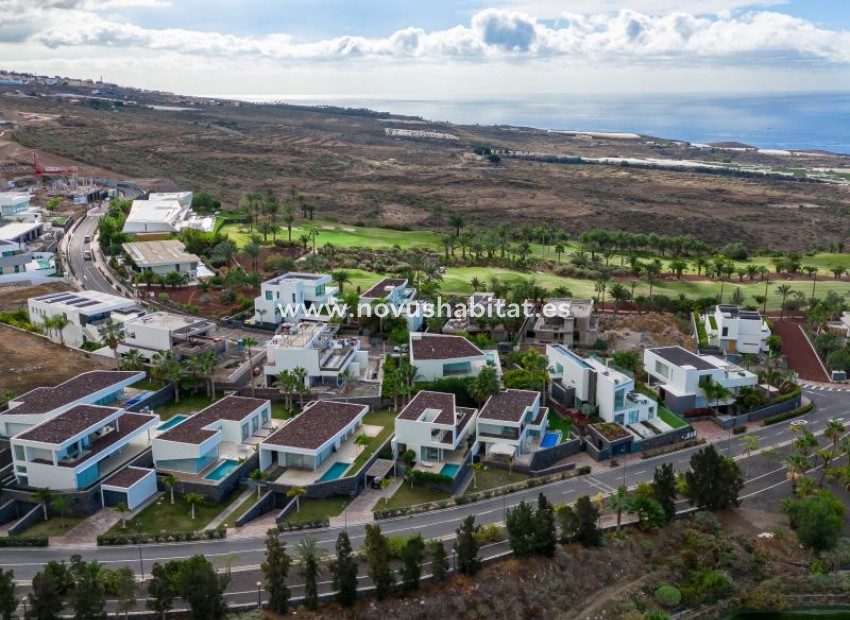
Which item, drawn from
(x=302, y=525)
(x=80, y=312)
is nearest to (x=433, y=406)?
(x=302, y=525)

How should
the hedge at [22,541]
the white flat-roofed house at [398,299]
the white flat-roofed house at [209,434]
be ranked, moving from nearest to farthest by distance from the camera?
1. the hedge at [22,541]
2. the white flat-roofed house at [209,434]
3. the white flat-roofed house at [398,299]

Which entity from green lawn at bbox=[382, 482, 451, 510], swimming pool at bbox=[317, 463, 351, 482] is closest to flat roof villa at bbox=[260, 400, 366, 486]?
swimming pool at bbox=[317, 463, 351, 482]

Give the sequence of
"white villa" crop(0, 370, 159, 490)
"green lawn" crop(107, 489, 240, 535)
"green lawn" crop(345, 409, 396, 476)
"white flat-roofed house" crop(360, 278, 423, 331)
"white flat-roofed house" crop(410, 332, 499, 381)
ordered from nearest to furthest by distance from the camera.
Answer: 1. "green lawn" crop(107, 489, 240, 535)
2. "white villa" crop(0, 370, 159, 490)
3. "green lawn" crop(345, 409, 396, 476)
4. "white flat-roofed house" crop(410, 332, 499, 381)
5. "white flat-roofed house" crop(360, 278, 423, 331)

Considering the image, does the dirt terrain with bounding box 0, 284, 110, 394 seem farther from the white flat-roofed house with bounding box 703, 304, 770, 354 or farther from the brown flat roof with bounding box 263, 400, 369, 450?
the white flat-roofed house with bounding box 703, 304, 770, 354

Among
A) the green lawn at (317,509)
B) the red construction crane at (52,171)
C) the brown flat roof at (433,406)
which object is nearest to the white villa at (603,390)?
the brown flat roof at (433,406)

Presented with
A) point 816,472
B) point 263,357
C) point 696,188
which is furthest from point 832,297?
point 696,188

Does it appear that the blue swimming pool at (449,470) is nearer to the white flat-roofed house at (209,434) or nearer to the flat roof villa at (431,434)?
the flat roof villa at (431,434)

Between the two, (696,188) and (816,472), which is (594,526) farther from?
(696,188)
